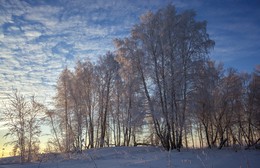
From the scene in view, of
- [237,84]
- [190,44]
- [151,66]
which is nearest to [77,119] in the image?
[151,66]

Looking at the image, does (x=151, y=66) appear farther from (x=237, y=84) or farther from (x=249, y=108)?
(x=249, y=108)

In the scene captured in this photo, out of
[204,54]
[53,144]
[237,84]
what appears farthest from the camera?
[237,84]

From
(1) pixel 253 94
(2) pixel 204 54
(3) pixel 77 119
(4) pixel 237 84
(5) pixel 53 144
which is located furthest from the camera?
(1) pixel 253 94

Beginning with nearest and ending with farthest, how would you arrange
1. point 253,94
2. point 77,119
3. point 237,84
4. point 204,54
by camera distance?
point 204,54 < point 77,119 < point 237,84 < point 253,94

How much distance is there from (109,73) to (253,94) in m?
18.4

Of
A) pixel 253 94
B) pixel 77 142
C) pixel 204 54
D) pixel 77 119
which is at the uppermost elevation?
pixel 204 54

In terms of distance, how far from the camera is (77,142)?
1053 inches

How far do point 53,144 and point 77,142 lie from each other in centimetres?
261

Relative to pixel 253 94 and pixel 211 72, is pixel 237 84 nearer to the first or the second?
pixel 253 94

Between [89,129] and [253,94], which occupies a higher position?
[253,94]

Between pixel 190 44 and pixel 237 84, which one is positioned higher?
pixel 190 44

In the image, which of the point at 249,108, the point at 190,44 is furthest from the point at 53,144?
the point at 249,108

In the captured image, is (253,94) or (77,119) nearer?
(77,119)

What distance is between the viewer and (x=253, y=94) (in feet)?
102
